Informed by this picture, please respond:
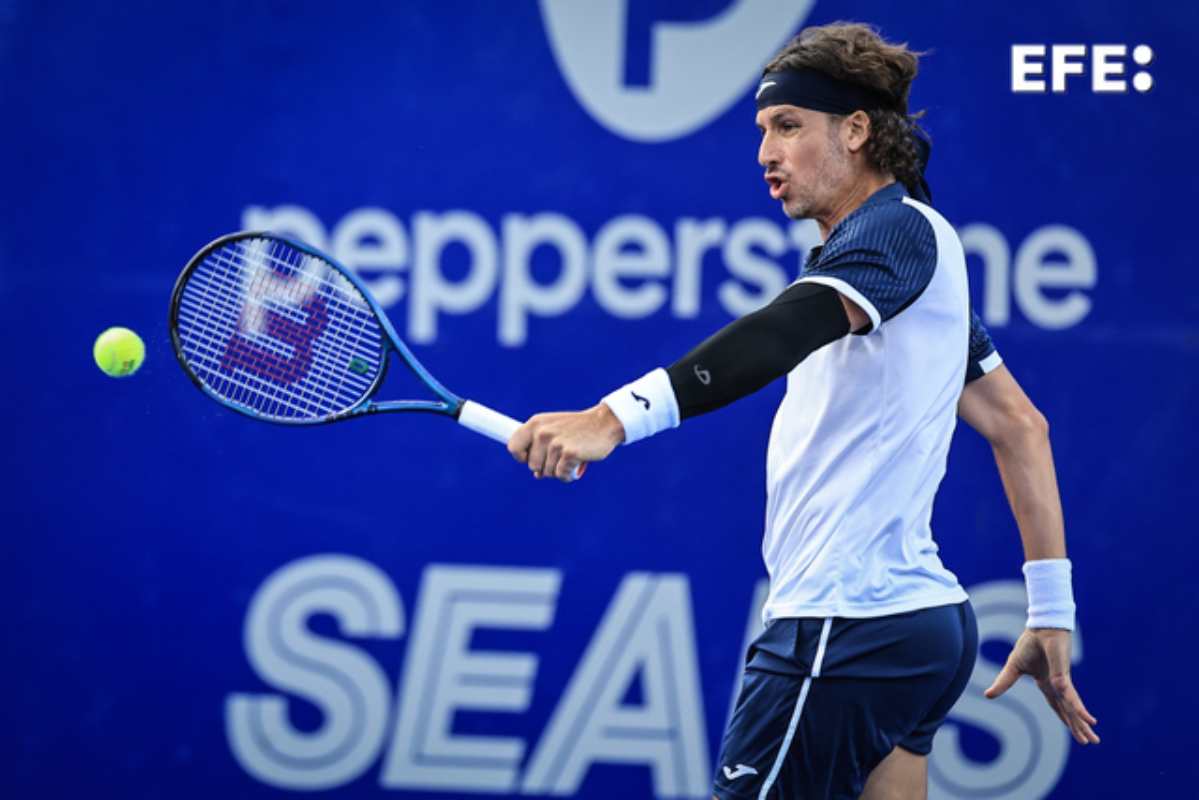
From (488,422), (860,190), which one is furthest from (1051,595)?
(488,422)

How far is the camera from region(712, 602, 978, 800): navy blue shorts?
2.45 metres

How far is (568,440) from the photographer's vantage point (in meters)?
2.20

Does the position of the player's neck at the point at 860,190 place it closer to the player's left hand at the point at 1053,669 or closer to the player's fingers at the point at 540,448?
the player's fingers at the point at 540,448

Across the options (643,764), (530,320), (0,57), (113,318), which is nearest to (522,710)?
(643,764)

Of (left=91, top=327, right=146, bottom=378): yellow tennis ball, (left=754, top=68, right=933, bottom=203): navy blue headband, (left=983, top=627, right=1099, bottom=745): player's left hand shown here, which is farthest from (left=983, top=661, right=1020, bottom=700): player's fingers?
(left=91, top=327, right=146, bottom=378): yellow tennis ball

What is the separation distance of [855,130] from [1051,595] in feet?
2.80

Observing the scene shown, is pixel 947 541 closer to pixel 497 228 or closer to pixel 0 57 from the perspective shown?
pixel 497 228

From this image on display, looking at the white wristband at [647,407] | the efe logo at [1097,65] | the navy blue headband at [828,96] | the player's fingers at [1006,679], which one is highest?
the efe logo at [1097,65]

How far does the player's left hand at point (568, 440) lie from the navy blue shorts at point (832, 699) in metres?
0.49

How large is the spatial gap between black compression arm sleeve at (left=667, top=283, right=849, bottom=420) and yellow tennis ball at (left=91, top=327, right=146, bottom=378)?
4.50ft

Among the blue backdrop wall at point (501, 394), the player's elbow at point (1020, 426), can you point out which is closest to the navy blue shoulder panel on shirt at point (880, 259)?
the player's elbow at point (1020, 426)

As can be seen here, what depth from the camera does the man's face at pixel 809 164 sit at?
8.45 feet

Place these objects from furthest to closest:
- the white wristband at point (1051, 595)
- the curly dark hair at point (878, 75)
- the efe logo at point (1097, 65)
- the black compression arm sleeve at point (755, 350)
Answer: the efe logo at point (1097, 65) < the white wristband at point (1051, 595) < the curly dark hair at point (878, 75) < the black compression arm sleeve at point (755, 350)

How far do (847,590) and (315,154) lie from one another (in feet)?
7.56
